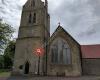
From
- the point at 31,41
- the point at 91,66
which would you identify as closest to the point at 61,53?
the point at 31,41

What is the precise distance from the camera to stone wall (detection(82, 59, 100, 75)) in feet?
105

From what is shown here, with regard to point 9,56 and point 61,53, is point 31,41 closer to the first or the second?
point 61,53

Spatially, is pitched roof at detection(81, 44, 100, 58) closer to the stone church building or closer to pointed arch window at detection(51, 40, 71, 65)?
the stone church building

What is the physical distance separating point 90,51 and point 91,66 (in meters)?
4.23

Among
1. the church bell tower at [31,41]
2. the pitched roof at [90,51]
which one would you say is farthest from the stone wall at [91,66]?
the church bell tower at [31,41]

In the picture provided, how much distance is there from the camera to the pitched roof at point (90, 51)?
33438 mm

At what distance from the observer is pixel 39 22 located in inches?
1379

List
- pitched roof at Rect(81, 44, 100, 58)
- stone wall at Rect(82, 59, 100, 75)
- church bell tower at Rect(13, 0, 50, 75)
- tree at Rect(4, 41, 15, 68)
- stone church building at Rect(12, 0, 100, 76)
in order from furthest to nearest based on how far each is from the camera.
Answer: tree at Rect(4, 41, 15, 68) < pitched roof at Rect(81, 44, 100, 58) < stone wall at Rect(82, 59, 100, 75) < church bell tower at Rect(13, 0, 50, 75) < stone church building at Rect(12, 0, 100, 76)

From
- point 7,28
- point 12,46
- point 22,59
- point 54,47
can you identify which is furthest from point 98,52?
point 12,46

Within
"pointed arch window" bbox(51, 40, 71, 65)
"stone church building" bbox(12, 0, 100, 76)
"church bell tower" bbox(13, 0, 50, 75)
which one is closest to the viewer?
"stone church building" bbox(12, 0, 100, 76)

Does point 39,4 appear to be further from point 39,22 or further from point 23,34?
point 23,34

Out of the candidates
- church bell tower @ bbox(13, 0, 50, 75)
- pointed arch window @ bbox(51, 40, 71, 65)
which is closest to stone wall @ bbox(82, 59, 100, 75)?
pointed arch window @ bbox(51, 40, 71, 65)

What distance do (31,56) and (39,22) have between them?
9.15 m

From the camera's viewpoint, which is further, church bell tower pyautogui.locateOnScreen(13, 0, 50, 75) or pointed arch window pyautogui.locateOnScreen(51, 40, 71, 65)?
church bell tower pyautogui.locateOnScreen(13, 0, 50, 75)
